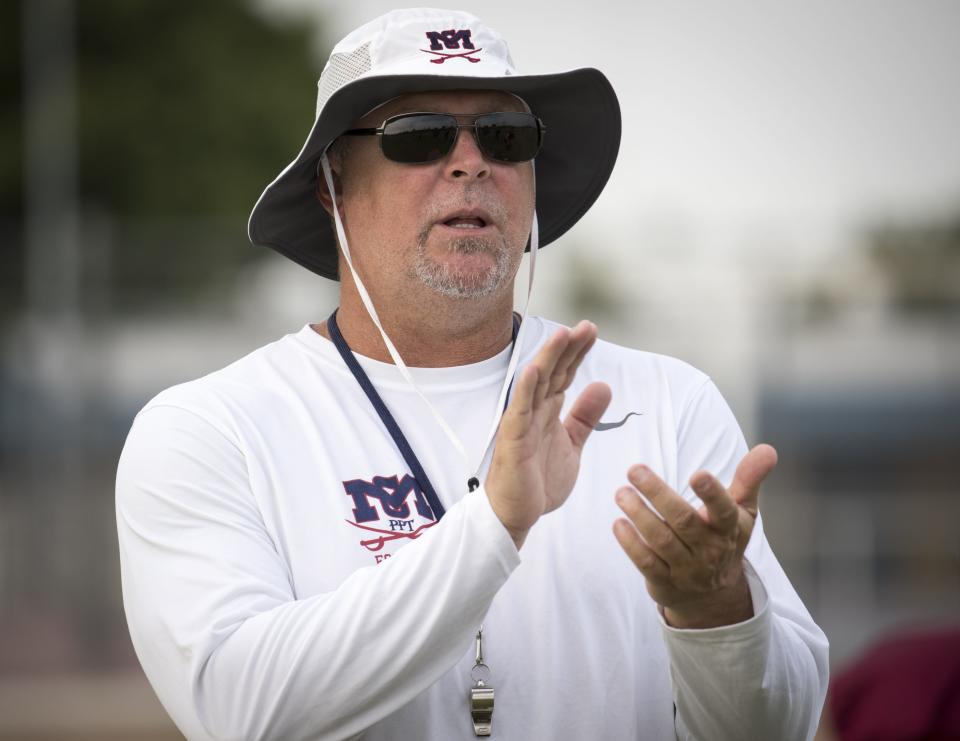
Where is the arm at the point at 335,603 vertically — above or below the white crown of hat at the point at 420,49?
below

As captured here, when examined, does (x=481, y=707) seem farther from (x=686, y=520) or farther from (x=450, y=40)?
(x=450, y=40)

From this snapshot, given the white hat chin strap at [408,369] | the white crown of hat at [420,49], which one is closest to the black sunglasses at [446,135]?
the white crown of hat at [420,49]

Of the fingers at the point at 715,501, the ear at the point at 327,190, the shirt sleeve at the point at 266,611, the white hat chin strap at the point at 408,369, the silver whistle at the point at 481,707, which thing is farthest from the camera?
the ear at the point at 327,190

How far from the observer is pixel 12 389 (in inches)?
499

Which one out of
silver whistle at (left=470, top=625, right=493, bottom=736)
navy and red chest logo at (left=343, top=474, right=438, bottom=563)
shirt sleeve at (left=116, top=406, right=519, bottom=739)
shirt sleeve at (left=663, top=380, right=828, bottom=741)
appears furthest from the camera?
navy and red chest logo at (left=343, top=474, right=438, bottom=563)

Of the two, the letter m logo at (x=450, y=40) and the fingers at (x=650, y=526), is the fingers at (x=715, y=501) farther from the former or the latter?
the letter m logo at (x=450, y=40)

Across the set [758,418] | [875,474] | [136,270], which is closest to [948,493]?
[875,474]

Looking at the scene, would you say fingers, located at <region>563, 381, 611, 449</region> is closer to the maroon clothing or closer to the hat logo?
the hat logo

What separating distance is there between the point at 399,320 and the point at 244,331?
942 centimetres

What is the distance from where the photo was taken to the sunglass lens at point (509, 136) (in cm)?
312

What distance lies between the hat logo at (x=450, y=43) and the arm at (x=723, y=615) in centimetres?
117

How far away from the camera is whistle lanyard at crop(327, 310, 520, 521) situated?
291cm

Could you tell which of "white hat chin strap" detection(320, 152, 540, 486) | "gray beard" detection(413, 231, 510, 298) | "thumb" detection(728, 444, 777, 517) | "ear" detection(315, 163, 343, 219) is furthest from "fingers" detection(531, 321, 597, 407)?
"ear" detection(315, 163, 343, 219)

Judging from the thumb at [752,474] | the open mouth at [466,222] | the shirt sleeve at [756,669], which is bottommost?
the shirt sleeve at [756,669]
